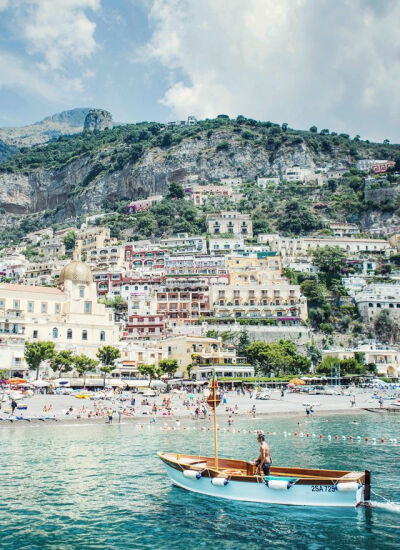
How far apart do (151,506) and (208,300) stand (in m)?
75.6

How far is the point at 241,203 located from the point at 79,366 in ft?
305

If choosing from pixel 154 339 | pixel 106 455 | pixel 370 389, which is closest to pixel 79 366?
pixel 154 339

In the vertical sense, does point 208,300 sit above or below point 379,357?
above

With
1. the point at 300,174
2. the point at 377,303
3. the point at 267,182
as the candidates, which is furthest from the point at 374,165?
the point at 377,303

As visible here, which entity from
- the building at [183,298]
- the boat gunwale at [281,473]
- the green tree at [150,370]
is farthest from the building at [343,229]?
the boat gunwale at [281,473]

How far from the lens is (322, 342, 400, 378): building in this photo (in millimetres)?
78188

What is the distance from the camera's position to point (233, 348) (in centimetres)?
7856

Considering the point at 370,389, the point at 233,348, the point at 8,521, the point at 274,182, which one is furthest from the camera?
the point at 274,182

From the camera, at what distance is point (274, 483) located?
57.6 feet

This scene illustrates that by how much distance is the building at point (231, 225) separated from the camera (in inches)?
5002

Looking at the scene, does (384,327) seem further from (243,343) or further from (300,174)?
(300,174)

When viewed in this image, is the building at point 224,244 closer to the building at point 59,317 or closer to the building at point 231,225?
the building at point 231,225

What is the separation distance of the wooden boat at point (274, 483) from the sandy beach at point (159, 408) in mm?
20821

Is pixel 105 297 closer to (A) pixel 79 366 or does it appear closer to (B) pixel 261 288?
(B) pixel 261 288
